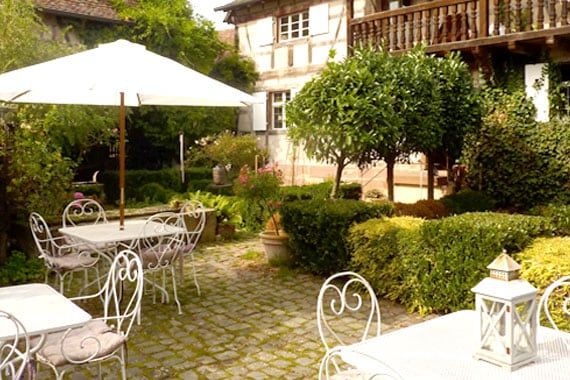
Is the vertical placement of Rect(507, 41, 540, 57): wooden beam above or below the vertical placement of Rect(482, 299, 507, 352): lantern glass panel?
above

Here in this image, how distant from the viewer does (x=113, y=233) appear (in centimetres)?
576

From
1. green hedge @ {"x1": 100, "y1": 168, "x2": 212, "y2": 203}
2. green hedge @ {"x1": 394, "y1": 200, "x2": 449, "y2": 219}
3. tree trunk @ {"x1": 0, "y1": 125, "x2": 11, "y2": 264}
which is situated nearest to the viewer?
tree trunk @ {"x1": 0, "y1": 125, "x2": 11, "y2": 264}

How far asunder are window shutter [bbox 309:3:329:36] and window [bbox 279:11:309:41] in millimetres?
546

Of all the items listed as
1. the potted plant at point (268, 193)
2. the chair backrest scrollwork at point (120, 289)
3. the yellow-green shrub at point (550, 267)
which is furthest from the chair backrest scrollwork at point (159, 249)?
the yellow-green shrub at point (550, 267)

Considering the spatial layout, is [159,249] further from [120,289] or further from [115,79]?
[115,79]

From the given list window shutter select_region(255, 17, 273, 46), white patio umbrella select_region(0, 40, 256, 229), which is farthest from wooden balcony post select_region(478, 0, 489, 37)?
window shutter select_region(255, 17, 273, 46)

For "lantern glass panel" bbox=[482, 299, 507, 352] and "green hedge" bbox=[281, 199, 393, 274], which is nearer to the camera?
"lantern glass panel" bbox=[482, 299, 507, 352]

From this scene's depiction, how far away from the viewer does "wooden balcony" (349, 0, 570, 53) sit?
10.4 metres

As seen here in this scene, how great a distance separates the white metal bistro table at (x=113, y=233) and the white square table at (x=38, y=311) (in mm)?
1811

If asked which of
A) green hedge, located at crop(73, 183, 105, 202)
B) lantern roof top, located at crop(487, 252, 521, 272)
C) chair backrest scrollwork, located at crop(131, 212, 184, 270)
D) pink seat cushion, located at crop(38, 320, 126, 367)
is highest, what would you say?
lantern roof top, located at crop(487, 252, 521, 272)

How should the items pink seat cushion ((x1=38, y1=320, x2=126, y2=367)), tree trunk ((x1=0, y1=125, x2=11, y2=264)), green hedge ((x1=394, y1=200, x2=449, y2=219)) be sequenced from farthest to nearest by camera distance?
green hedge ((x1=394, y1=200, x2=449, y2=219)) < tree trunk ((x1=0, y1=125, x2=11, y2=264)) < pink seat cushion ((x1=38, y1=320, x2=126, y2=367))

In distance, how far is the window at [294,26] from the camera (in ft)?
55.5

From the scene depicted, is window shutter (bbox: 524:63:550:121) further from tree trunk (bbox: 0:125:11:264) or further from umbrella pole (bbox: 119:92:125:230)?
tree trunk (bbox: 0:125:11:264)

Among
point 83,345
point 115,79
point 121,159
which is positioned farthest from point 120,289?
point 83,345
